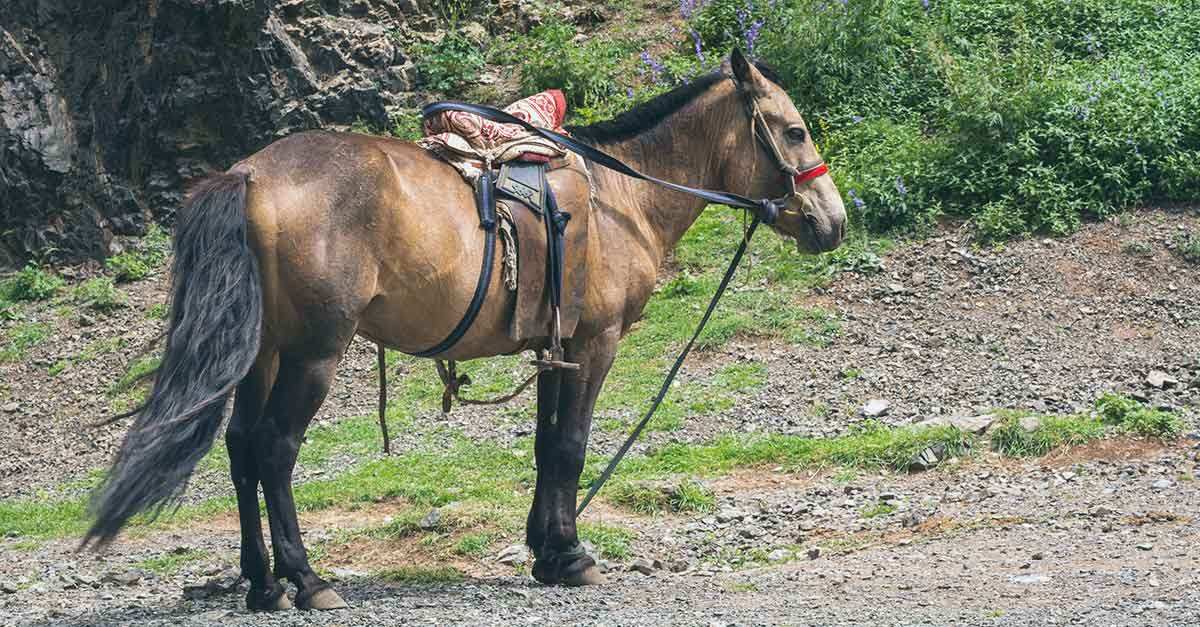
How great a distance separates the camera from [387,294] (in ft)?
21.4

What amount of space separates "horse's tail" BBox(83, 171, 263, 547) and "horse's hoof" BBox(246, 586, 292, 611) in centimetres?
69

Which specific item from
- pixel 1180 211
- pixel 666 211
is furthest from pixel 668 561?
pixel 1180 211

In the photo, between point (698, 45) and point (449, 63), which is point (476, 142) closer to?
point (698, 45)

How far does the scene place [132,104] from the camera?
522 inches

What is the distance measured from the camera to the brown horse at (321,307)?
→ 6105 mm

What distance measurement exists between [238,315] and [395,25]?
8.86 m

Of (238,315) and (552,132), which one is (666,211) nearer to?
(552,132)

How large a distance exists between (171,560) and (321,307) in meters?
2.49

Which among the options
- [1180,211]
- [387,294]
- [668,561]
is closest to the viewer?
[387,294]

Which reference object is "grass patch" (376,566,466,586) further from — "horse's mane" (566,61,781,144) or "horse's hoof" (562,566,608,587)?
"horse's mane" (566,61,781,144)

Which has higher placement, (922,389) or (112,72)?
(112,72)

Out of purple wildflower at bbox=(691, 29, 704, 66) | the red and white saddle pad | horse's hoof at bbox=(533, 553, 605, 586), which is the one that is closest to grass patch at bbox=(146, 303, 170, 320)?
purple wildflower at bbox=(691, 29, 704, 66)

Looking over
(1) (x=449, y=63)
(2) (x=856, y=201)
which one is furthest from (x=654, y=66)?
(2) (x=856, y=201)

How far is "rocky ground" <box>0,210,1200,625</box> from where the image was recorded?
262 inches
